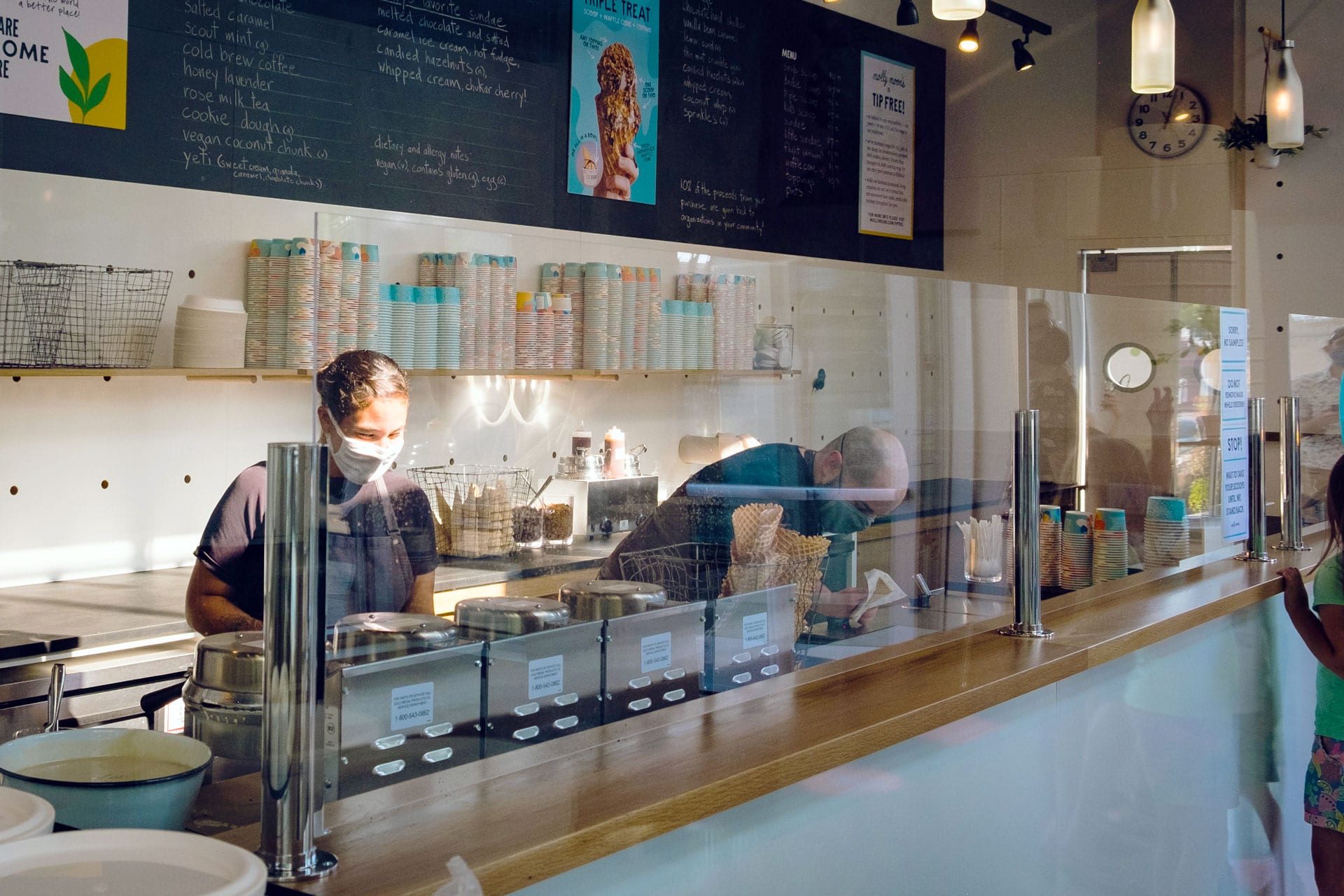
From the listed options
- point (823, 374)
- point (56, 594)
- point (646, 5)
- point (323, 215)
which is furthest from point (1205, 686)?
point (646, 5)

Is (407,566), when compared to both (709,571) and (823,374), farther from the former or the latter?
(823,374)

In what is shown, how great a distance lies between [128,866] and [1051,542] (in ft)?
6.47

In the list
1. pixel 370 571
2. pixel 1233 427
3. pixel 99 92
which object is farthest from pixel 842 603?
pixel 99 92

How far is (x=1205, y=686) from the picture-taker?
227 centimetres

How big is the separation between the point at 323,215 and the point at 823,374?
82cm

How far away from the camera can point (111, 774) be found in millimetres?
936

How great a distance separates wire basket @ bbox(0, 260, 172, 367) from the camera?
2768 millimetres

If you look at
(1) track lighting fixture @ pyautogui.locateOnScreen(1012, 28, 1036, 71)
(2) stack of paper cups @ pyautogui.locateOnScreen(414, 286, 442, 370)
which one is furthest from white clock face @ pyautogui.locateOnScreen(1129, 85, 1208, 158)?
(2) stack of paper cups @ pyautogui.locateOnScreen(414, 286, 442, 370)

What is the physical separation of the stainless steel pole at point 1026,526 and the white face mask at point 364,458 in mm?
1132

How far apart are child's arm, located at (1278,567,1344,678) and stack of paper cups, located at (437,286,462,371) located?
6.15 ft

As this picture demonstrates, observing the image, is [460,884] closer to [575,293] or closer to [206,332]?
[575,293]

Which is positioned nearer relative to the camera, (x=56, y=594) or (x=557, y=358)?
(x=557, y=358)

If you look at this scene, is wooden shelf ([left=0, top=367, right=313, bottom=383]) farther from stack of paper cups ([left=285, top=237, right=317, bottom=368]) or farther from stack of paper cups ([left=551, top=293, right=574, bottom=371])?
stack of paper cups ([left=551, top=293, right=574, bottom=371])

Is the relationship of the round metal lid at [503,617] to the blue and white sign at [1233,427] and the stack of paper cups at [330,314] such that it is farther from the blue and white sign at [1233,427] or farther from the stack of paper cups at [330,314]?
the blue and white sign at [1233,427]
